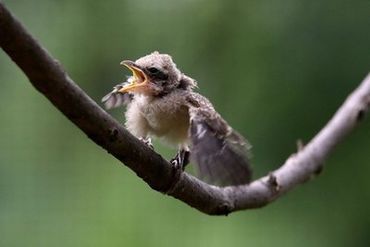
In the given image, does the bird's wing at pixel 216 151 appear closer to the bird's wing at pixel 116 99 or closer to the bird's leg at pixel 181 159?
the bird's leg at pixel 181 159

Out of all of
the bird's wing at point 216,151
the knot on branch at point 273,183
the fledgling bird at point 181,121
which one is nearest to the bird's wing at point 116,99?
the fledgling bird at point 181,121

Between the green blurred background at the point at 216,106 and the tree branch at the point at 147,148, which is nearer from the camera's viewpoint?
the tree branch at the point at 147,148

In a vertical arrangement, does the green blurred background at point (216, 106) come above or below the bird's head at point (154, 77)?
above

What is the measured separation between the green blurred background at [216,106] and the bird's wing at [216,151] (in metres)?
1.44

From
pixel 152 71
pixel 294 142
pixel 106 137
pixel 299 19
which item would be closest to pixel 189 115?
pixel 152 71

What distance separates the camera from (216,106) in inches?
139

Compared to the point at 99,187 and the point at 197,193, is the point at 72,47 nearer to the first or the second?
the point at 99,187

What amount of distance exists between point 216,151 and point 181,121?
0.17 meters

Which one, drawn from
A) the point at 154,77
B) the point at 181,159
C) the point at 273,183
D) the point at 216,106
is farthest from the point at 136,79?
the point at 216,106

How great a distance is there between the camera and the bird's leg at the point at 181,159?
166 centimetres

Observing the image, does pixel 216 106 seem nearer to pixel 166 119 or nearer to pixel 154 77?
pixel 154 77

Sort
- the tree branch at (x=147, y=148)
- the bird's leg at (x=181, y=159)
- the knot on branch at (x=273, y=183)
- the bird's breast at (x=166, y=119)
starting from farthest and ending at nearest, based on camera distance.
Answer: the knot on branch at (x=273, y=183) < the bird's breast at (x=166, y=119) < the bird's leg at (x=181, y=159) < the tree branch at (x=147, y=148)

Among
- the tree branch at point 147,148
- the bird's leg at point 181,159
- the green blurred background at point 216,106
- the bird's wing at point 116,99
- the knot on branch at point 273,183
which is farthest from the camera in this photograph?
the green blurred background at point 216,106

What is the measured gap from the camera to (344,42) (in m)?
3.55
